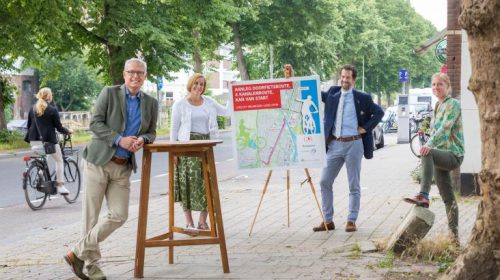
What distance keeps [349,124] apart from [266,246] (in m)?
1.90

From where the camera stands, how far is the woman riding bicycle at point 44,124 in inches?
554

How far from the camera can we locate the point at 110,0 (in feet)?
102

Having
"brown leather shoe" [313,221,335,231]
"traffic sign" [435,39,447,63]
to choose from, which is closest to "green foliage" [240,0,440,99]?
"traffic sign" [435,39,447,63]

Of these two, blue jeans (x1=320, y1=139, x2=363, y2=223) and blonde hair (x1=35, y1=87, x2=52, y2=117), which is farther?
blonde hair (x1=35, y1=87, x2=52, y2=117)

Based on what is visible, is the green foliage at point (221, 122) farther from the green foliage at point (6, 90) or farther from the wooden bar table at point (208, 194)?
the wooden bar table at point (208, 194)

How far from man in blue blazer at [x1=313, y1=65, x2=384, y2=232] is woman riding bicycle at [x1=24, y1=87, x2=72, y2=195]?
5643 millimetres

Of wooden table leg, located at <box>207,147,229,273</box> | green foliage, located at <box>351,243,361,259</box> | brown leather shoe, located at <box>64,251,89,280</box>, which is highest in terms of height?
wooden table leg, located at <box>207,147,229,273</box>

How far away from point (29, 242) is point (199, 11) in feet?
82.5

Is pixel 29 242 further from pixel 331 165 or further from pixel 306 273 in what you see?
pixel 306 273

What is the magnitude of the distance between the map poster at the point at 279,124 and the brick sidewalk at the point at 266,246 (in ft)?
2.67

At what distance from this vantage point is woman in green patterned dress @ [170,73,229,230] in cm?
970

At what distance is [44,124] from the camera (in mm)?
14148

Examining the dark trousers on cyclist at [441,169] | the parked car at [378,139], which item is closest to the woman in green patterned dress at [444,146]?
the dark trousers on cyclist at [441,169]

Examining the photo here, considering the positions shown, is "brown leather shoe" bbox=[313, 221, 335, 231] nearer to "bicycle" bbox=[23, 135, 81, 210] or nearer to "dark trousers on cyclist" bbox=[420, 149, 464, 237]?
"dark trousers on cyclist" bbox=[420, 149, 464, 237]
